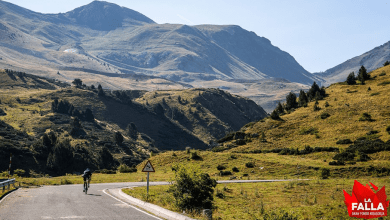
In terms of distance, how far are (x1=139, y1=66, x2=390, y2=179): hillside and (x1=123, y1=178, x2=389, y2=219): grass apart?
909cm

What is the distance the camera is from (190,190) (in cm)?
1822

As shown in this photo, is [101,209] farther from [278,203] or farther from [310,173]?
[310,173]

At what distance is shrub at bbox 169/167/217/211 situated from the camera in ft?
58.6

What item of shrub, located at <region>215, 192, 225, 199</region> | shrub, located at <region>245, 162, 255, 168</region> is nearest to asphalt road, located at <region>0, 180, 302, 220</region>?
shrub, located at <region>215, 192, 225, 199</region>

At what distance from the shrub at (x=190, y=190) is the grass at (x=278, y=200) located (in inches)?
22.6

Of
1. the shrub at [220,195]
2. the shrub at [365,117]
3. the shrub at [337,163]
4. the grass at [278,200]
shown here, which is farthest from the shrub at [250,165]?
the shrub at [365,117]

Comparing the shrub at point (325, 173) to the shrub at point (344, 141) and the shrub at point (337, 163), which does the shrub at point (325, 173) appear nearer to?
the shrub at point (337, 163)

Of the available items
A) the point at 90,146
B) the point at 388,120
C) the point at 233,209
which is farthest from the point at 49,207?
the point at 90,146

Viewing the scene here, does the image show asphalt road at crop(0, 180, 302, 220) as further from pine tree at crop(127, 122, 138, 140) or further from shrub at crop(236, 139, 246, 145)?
pine tree at crop(127, 122, 138, 140)

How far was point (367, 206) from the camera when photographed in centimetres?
1356

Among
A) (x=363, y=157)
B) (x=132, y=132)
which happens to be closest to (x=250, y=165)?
(x=363, y=157)

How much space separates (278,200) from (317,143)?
33.8 metres

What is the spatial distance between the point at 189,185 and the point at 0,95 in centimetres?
19142

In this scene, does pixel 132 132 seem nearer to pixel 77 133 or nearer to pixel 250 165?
pixel 77 133
